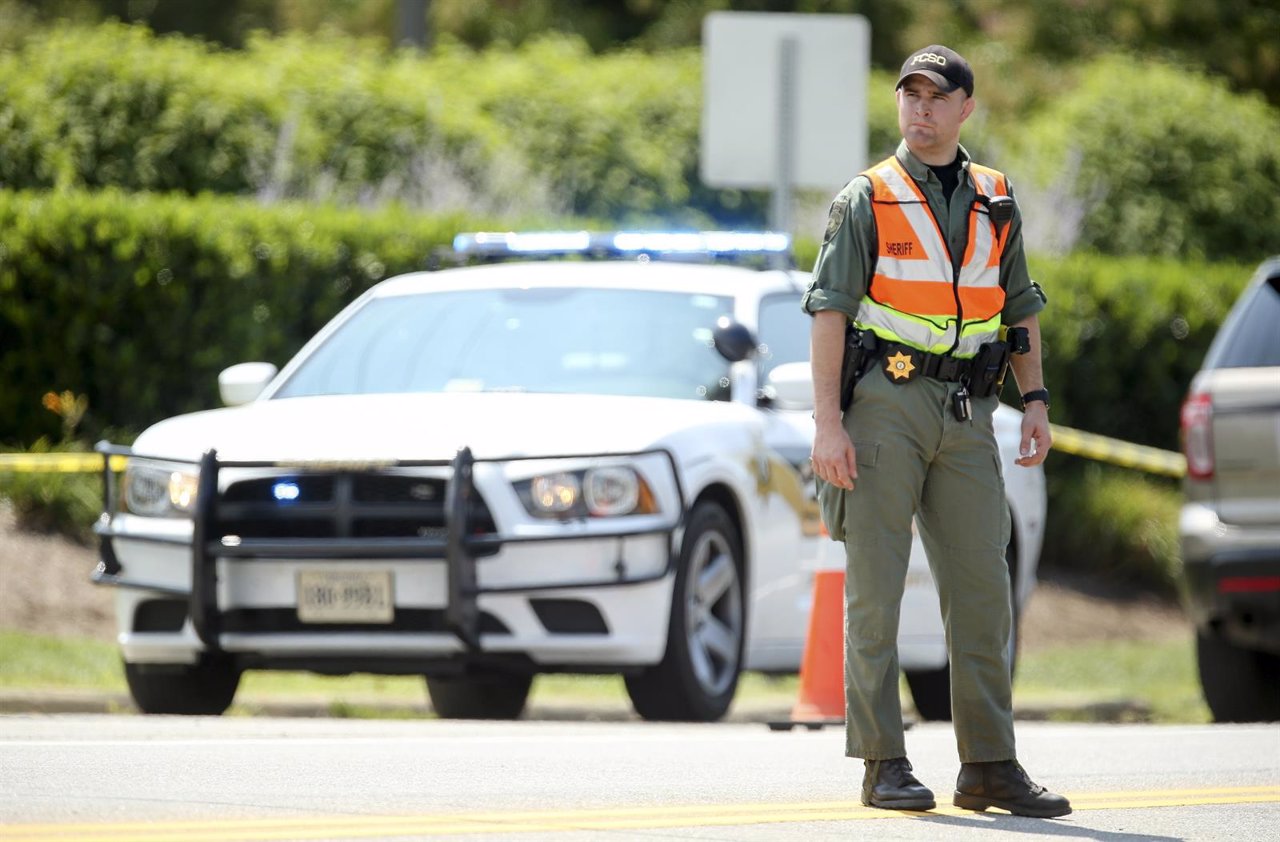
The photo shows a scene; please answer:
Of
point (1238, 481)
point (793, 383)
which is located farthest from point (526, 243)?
point (1238, 481)

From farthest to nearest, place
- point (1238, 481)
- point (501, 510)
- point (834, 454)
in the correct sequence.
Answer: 1. point (1238, 481)
2. point (501, 510)
3. point (834, 454)

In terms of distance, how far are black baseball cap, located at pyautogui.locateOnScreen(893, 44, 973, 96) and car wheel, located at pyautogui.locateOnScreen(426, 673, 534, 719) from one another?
15.9ft

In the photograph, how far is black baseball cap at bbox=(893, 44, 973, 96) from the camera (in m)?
6.26

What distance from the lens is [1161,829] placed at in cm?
617

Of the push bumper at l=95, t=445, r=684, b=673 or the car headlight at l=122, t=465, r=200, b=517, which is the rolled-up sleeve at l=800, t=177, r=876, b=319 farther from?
the car headlight at l=122, t=465, r=200, b=517

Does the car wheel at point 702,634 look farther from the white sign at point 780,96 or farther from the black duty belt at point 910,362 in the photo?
the white sign at point 780,96

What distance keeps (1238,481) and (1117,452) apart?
691 cm

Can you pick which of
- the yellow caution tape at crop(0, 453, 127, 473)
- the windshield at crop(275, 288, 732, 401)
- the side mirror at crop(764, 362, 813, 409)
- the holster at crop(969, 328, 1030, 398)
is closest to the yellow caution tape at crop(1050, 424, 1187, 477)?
the yellow caution tape at crop(0, 453, 127, 473)

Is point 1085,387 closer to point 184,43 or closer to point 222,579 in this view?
point 184,43

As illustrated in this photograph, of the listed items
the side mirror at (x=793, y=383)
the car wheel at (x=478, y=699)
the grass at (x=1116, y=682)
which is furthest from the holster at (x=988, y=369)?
the grass at (x=1116, y=682)

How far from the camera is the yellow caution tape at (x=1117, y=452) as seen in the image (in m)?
16.6

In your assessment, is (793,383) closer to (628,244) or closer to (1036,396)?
(628,244)

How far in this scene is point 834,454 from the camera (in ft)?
20.4

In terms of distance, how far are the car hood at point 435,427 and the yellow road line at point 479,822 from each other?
2.54 meters
